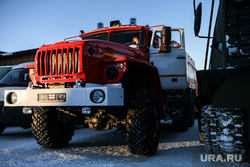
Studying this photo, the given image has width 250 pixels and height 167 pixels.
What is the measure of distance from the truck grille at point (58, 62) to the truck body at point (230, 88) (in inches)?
77.3

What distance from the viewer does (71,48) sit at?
162 inches

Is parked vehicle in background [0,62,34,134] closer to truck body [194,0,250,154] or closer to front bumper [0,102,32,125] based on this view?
front bumper [0,102,32,125]

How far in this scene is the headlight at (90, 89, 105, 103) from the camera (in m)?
3.71

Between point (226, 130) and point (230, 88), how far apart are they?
545 mm

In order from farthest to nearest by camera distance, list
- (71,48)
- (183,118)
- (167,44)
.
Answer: (183,118) → (167,44) → (71,48)

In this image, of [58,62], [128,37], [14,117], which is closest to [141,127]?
[58,62]

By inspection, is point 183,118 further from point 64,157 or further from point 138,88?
point 64,157

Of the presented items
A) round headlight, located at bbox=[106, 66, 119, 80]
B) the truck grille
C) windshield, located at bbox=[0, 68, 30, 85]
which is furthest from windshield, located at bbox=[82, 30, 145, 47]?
windshield, located at bbox=[0, 68, 30, 85]

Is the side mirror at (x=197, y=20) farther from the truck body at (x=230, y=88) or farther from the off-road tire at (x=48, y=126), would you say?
the off-road tire at (x=48, y=126)

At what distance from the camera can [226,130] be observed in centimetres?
300

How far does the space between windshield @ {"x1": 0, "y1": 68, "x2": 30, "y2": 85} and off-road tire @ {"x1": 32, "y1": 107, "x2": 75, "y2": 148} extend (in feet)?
9.10

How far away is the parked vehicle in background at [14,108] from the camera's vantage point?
627cm

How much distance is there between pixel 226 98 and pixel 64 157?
2699 millimetres

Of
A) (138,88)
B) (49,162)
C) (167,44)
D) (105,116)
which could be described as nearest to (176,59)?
(167,44)
